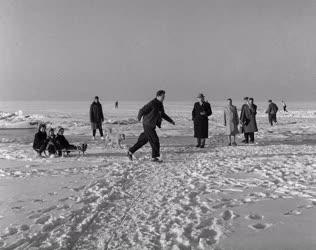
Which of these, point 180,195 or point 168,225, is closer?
point 168,225

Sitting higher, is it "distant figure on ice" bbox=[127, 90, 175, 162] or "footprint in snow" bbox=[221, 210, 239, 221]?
"distant figure on ice" bbox=[127, 90, 175, 162]

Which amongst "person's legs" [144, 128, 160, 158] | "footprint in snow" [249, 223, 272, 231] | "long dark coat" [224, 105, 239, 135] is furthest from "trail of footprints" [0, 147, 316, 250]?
"long dark coat" [224, 105, 239, 135]

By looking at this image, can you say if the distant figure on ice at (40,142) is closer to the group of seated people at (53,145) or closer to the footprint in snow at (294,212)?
the group of seated people at (53,145)

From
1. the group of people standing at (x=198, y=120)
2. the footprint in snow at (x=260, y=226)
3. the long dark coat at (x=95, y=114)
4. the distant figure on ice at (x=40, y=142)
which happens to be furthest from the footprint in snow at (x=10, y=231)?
the long dark coat at (x=95, y=114)

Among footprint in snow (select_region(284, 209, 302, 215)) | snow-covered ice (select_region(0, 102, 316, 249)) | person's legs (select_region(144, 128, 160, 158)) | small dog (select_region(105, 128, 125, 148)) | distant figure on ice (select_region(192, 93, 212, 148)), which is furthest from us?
distant figure on ice (select_region(192, 93, 212, 148))

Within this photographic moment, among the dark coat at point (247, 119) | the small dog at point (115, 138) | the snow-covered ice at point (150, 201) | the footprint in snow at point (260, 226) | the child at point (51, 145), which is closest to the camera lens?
the snow-covered ice at point (150, 201)

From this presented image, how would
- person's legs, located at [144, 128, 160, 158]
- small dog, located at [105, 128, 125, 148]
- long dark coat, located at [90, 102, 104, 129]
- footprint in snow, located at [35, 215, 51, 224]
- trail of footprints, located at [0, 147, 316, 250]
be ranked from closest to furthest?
1. trail of footprints, located at [0, 147, 316, 250]
2. footprint in snow, located at [35, 215, 51, 224]
3. person's legs, located at [144, 128, 160, 158]
4. small dog, located at [105, 128, 125, 148]
5. long dark coat, located at [90, 102, 104, 129]

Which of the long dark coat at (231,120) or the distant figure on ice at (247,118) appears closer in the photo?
the long dark coat at (231,120)

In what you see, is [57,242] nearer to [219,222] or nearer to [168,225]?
[168,225]

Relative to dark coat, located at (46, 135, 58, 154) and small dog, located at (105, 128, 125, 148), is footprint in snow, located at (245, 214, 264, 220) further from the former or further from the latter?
small dog, located at (105, 128, 125, 148)

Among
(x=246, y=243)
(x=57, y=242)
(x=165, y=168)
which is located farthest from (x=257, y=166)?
(x=57, y=242)

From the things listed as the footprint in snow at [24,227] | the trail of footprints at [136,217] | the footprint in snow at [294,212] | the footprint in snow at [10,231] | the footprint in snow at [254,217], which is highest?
the footprint in snow at [10,231]

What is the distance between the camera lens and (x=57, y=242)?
13.1ft

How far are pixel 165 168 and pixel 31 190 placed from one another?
10.4ft
